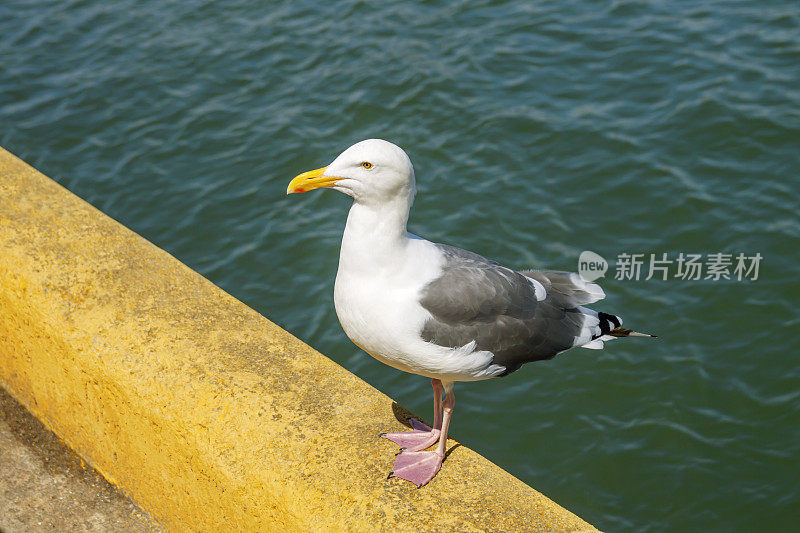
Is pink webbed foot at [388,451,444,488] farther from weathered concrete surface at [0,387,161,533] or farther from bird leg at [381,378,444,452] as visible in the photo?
weathered concrete surface at [0,387,161,533]

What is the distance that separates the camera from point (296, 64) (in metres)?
10.1

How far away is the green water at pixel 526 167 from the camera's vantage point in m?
6.18

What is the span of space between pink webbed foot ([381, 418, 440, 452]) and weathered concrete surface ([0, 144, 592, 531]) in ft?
0.22

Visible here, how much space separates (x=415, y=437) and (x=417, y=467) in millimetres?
379

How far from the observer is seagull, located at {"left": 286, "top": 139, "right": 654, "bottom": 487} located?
3586mm

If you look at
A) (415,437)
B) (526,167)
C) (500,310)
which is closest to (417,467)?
(415,437)

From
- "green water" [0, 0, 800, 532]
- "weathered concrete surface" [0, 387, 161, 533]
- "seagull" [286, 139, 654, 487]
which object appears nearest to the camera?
"seagull" [286, 139, 654, 487]

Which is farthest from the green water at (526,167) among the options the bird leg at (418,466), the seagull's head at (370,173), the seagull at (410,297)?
the seagull's head at (370,173)

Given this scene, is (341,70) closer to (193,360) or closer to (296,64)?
(296,64)

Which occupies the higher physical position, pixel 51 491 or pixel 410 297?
pixel 410 297

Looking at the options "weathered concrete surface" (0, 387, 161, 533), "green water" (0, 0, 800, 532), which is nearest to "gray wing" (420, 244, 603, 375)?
"weathered concrete surface" (0, 387, 161, 533)

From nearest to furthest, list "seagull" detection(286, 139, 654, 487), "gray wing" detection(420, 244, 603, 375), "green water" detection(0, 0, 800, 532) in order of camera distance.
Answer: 1. "seagull" detection(286, 139, 654, 487)
2. "gray wing" detection(420, 244, 603, 375)
3. "green water" detection(0, 0, 800, 532)

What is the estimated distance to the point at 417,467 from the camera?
357cm

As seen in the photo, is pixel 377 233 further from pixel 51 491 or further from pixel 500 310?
pixel 51 491
